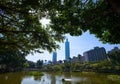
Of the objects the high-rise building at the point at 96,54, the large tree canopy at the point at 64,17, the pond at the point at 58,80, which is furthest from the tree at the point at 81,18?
the high-rise building at the point at 96,54

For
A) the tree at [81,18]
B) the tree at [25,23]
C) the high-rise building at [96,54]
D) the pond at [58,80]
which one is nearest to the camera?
the tree at [81,18]

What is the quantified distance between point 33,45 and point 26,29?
3447mm

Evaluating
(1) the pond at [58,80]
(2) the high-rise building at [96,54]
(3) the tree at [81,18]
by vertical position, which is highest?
(2) the high-rise building at [96,54]

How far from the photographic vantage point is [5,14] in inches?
373

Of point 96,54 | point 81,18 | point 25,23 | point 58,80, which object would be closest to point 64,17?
point 81,18

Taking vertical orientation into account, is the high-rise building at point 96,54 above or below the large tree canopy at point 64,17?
above

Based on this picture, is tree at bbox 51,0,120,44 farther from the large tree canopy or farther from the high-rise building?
the high-rise building

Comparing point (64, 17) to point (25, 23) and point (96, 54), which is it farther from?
point (96, 54)

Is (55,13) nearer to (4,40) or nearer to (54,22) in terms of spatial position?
(54,22)

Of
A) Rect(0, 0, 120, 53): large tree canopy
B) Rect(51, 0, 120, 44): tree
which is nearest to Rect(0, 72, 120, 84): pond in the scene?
Rect(0, 0, 120, 53): large tree canopy

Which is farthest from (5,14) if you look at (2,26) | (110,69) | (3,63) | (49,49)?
(3,63)

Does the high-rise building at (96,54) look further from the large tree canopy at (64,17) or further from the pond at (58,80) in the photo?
the large tree canopy at (64,17)

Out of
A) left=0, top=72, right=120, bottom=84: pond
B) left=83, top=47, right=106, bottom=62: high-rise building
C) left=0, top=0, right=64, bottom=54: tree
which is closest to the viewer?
left=0, top=0, right=64, bottom=54: tree

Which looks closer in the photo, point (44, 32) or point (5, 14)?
point (5, 14)
